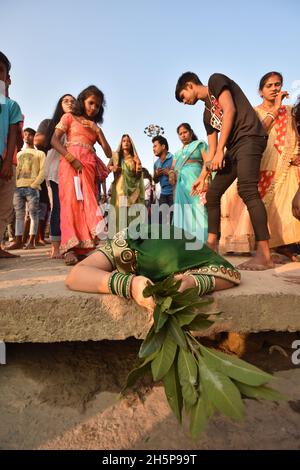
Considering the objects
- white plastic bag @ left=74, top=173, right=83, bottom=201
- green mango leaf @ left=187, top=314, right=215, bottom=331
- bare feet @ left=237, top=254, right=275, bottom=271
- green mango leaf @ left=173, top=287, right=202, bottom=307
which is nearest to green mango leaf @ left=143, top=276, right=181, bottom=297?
green mango leaf @ left=173, top=287, right=202, bottom=307

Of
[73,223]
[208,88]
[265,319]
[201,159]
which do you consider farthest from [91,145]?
[265,319]

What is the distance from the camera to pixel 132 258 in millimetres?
1566

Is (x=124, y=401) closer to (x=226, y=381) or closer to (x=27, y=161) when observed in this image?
(x=226, y=381)

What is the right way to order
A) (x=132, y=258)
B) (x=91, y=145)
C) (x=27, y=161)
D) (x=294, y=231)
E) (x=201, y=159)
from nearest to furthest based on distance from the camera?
(x=132, y=258)
(x=294, y=231)
(x=91, y=145)
(x=201, y=159)
(x=27, y=161)

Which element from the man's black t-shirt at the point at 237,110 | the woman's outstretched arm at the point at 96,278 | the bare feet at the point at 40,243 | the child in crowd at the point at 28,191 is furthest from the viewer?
the bare feet at the point at 40,243

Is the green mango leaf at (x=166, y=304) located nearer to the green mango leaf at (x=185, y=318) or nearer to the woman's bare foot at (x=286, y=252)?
the green mango leaf at (x=185, y=318)

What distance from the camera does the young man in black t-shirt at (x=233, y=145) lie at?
217 cm

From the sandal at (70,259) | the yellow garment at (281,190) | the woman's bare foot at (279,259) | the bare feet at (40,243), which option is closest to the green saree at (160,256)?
the sandal at (70,259)

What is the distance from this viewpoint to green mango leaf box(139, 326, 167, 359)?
1.13m

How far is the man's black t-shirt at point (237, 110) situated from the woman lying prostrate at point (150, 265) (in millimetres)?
1111

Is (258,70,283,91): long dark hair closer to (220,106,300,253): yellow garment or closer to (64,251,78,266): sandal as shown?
(220,106,300,253): yellow garment

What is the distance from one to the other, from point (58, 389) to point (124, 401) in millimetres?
333

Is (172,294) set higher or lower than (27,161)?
lower

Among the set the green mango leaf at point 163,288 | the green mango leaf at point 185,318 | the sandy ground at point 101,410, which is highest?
the green mango leaf at point 163,288
